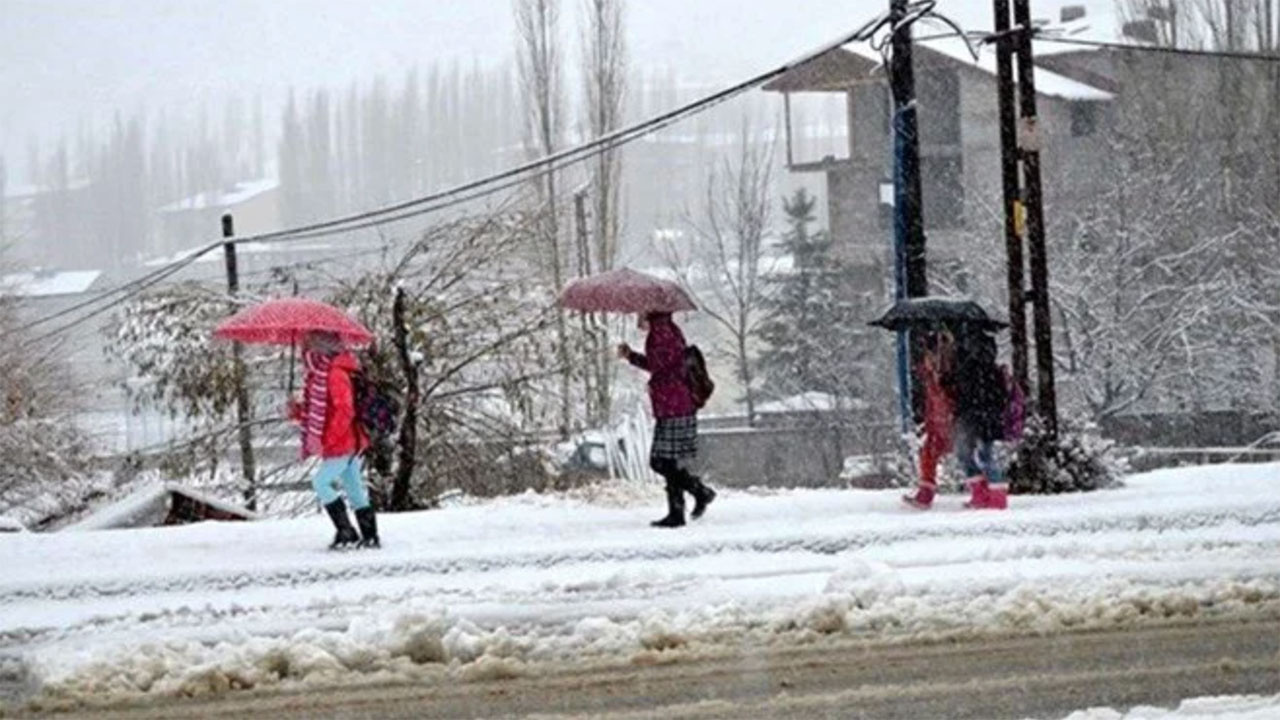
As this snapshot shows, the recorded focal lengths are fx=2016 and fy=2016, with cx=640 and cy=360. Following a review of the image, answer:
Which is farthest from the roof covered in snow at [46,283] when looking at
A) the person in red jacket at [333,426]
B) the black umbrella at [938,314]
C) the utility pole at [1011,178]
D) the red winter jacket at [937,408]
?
the red winter jacket at [937,408]

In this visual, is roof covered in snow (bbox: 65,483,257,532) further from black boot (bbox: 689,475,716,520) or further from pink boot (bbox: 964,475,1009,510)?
pink boot (bbox: 964,475,1009,510)

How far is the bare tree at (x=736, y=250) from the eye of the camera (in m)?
57.3

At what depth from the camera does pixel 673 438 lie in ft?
48.0

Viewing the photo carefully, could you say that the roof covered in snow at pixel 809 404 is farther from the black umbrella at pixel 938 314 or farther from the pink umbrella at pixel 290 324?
the pink umbrella at pixel 290 324

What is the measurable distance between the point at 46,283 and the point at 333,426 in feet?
135

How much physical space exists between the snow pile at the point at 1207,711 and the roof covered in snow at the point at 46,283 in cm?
3879

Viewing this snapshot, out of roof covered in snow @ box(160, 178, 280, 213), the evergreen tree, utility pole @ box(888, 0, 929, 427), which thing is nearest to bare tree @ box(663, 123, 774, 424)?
the evergreen tree

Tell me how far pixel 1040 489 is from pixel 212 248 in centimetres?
1682

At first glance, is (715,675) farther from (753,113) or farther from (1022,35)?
(753,113)

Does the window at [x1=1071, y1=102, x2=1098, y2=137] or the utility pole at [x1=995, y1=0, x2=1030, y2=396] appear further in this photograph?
the window at [x1=1071, y1=102, x2=1098, y2=137]

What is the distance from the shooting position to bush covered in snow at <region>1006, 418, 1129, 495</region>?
17.2 meters

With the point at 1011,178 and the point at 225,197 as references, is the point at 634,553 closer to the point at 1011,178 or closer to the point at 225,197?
the point at 1011,178

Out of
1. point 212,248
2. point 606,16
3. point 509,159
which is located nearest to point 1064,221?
point 606,16

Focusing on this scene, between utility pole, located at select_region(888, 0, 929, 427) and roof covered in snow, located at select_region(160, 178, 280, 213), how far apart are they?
6182 centimetres
